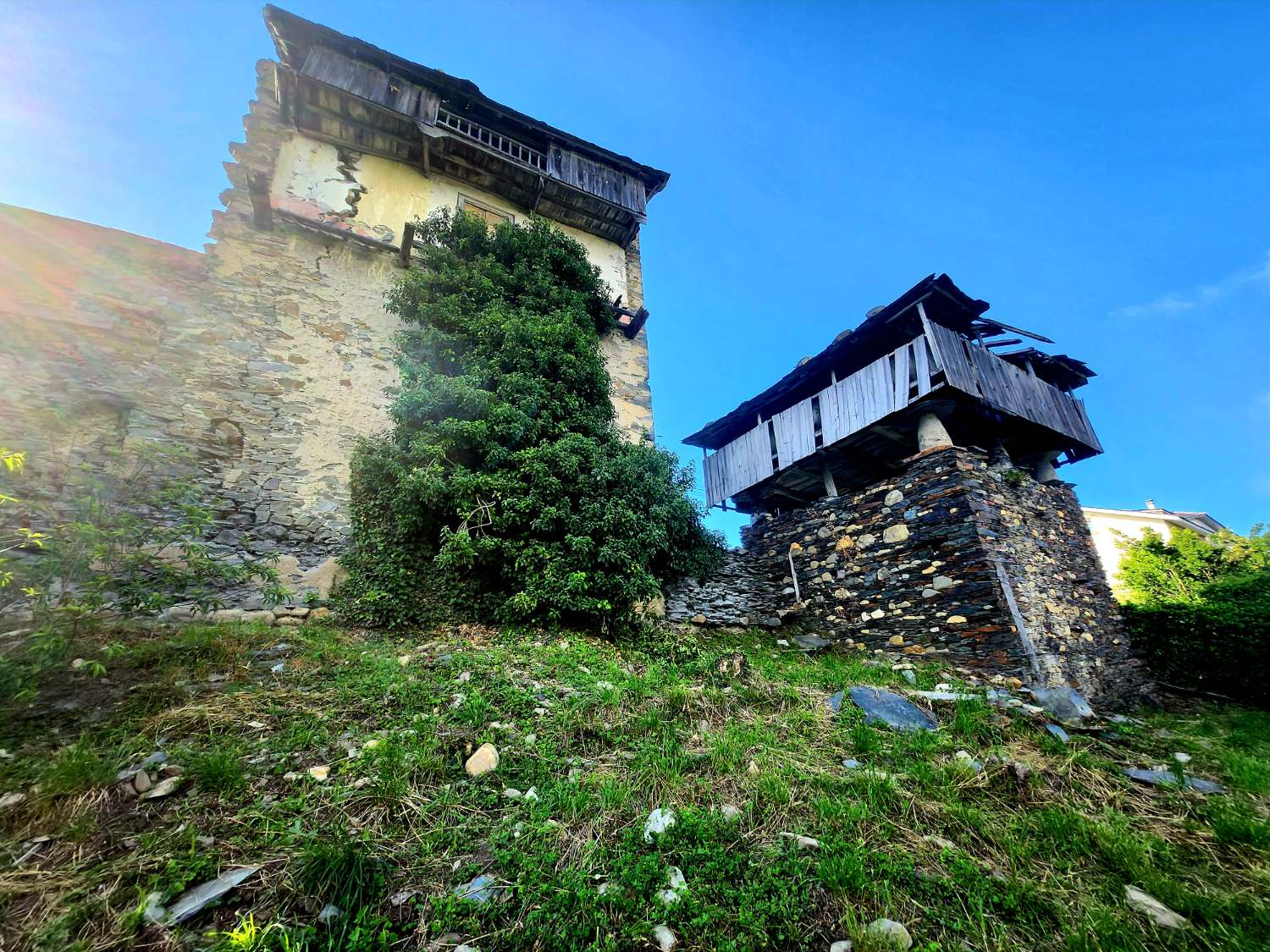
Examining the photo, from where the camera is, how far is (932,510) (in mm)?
8352

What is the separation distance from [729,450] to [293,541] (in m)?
10.1

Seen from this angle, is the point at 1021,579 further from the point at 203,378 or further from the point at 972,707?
the point at 203,378

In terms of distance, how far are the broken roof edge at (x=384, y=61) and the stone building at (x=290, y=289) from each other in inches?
1.5

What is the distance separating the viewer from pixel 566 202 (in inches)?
475

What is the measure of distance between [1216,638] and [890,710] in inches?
382

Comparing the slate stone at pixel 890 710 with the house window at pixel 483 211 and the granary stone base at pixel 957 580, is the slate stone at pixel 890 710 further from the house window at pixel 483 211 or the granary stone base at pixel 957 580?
the house window at pixel 483 211

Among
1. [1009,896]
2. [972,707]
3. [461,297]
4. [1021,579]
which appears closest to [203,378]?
[461,297]

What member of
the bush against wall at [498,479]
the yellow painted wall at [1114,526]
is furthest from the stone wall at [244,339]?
the yellow painted wall at [1114,526]

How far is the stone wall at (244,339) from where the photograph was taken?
6.59m

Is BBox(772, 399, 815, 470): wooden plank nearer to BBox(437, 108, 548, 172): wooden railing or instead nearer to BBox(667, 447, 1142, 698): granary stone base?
BBox(667, 447, 1142, 698): granary stone base

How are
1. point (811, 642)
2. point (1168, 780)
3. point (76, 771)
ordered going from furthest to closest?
point (811, 642) < point (1168, 780) < point (76, 771)

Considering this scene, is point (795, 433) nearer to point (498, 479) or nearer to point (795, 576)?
point (795, 576)

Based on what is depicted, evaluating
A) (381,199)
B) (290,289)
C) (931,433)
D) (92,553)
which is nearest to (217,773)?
(92,553)

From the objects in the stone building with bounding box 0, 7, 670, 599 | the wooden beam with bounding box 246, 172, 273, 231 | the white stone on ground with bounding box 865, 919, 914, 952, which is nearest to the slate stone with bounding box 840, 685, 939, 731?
the white stone on ground with bounding box 865, 919, 914, 952
